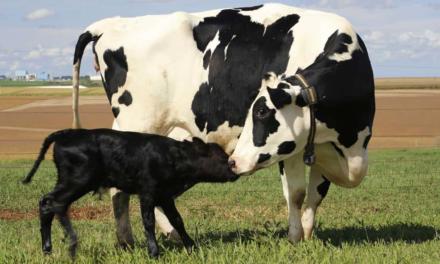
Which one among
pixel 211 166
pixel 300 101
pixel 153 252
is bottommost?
pixel 153 252

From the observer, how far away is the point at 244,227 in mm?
9422

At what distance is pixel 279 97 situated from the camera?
691 centimetres

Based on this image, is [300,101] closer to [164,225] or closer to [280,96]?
[280,96]

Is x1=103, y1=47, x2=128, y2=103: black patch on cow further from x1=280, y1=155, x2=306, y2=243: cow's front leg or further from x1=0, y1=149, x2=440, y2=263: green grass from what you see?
x1=280, y1=155, x2=306, y2=243: cow's front leg

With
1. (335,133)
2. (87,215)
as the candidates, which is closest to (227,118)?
(335,133)

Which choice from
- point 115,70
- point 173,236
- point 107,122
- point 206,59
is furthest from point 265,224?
point 107,122

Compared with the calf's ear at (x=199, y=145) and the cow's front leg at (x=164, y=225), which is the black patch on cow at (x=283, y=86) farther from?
the cow's front leg at (x=164, y=225)

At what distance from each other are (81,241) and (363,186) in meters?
8.28

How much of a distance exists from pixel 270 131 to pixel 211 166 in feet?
2.05

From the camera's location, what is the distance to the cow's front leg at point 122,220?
7.84 m

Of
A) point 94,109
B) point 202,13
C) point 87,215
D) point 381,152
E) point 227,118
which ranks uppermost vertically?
point 202,13

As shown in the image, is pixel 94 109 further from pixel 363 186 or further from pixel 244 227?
pixel 244 227

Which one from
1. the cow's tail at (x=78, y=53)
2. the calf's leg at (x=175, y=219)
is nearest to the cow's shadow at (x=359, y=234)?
the calf's leg at (x=175, y=219)

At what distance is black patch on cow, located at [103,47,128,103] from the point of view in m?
8.51
